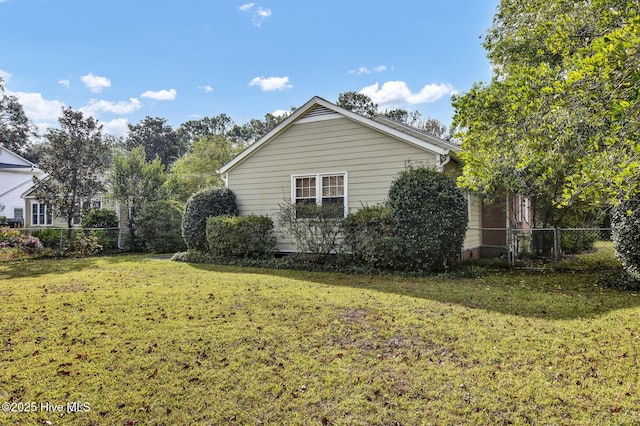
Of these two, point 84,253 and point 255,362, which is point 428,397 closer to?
point 255,362

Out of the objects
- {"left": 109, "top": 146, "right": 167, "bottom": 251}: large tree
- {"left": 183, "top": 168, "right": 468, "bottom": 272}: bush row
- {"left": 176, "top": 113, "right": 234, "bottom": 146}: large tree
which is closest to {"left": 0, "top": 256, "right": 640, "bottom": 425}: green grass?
{"left": 183, "top": 168, "right": 468, "bottom": 272}: bush row

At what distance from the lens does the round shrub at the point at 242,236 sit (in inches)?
444

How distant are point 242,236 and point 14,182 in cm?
3108

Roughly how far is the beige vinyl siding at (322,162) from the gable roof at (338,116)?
5.6 inches

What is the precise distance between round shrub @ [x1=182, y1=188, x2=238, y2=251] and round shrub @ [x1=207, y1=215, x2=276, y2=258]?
2.41ft

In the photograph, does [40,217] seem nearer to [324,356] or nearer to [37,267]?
[37,267]

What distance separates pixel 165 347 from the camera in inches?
165

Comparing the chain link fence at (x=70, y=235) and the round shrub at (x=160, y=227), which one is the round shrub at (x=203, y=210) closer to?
the round shrub at (x=160, y=227)

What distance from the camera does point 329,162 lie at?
36.9 ft

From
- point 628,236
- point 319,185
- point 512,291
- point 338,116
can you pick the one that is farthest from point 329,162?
point 628,236

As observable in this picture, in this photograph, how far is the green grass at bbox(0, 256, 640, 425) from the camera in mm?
2922

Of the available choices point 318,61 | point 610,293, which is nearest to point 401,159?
point 610,293

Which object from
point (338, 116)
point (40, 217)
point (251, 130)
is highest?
point (251, 130)

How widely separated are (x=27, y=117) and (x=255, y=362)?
50.3 metres
